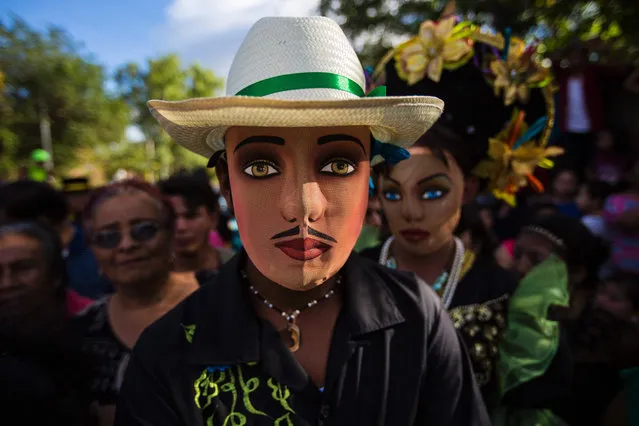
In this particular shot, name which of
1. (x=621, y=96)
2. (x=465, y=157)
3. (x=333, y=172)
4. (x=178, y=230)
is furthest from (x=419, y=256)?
(x=621, y=96)

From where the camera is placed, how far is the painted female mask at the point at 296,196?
116cm

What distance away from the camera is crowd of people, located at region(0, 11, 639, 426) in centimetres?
119

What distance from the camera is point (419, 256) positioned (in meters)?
2.02

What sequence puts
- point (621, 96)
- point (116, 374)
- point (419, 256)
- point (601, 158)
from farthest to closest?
point (621, 96), point (601, 158), point (419, 256), point (116, 374)

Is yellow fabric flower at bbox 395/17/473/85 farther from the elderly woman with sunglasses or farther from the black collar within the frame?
the elderly woman with sunglasses

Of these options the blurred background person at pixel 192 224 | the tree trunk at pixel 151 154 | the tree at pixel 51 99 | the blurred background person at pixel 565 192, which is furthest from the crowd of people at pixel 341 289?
the tree trunk at pixel 151 154

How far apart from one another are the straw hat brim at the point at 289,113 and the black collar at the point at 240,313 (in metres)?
0.44

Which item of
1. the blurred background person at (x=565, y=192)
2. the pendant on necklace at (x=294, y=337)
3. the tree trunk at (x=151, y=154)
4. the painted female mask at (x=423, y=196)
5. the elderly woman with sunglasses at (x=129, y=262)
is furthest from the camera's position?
the tree trunk at (x=151, y=154)

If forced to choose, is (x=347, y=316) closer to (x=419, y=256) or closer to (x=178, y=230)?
(x=419, y=256)

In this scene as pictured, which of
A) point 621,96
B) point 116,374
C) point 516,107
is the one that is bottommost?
point 116,374

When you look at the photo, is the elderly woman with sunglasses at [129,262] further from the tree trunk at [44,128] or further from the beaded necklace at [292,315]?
the tree trunk at [44,128]

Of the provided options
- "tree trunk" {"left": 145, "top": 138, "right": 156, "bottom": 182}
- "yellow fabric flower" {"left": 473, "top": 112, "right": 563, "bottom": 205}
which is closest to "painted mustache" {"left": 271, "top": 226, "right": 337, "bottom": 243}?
Answer: "yellow fabric flower" {"left": 473, "top": 112, "right": 563, "bottom": 205}

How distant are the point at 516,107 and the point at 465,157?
343 millimetres

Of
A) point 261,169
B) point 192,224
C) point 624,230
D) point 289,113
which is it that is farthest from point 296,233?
point 624,230
